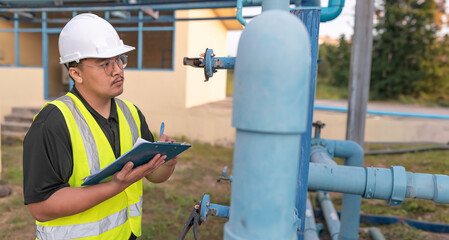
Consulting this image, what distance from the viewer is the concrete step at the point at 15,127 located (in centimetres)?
859

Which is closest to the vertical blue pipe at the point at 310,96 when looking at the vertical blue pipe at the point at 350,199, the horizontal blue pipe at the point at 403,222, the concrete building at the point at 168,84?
the vertical blue pipe at the point at 350,199

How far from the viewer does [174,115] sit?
28.2ft

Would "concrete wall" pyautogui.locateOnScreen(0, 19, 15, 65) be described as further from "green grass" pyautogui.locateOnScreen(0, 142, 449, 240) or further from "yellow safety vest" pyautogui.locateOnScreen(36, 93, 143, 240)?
"yellow safety vest" pyautogui.locateOnScreen(36, 93, 143, 240)

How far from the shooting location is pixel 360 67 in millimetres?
4578

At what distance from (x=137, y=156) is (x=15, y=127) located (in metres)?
8.79

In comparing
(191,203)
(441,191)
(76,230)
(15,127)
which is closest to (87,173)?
(76,230)

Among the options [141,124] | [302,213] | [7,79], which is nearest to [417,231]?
[302,213]

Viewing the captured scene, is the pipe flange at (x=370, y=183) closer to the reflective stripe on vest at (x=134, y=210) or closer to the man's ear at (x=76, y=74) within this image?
the reflective stripe on vest at (x=134, y=210)

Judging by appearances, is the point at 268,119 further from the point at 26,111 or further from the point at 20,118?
the point at 26,111

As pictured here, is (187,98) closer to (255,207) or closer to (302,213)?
(302,213)

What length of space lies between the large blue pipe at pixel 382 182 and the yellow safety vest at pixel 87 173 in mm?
978

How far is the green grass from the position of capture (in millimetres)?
3896

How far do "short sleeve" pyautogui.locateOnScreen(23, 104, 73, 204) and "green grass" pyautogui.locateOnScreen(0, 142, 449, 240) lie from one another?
257 centimetres

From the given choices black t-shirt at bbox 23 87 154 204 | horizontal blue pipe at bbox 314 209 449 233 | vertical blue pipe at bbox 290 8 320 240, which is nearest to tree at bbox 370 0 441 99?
horizontal blue pipe at bbox 314 209 449 233
